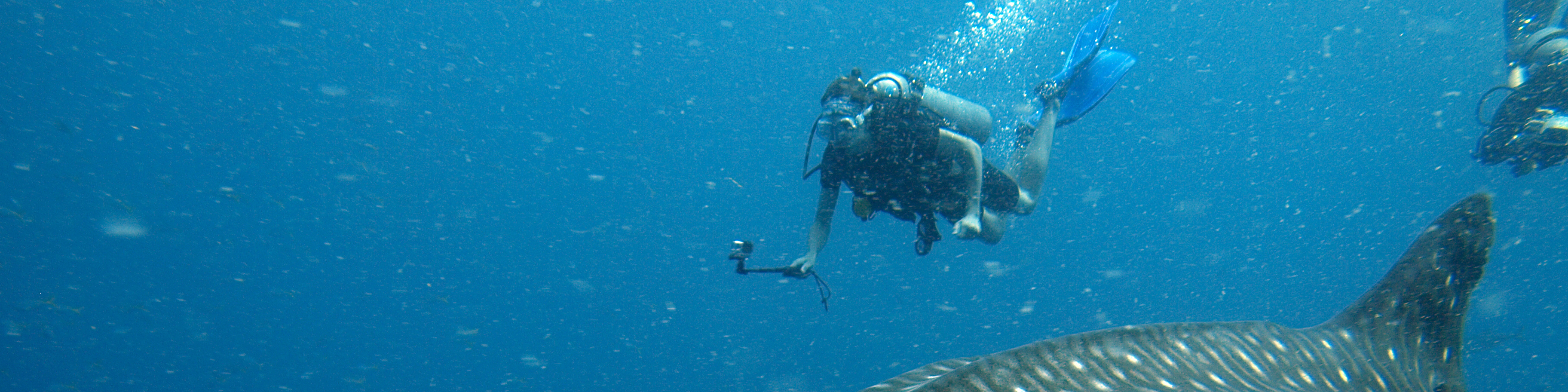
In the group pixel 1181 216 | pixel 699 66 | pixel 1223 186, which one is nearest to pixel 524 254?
pixel 699 66

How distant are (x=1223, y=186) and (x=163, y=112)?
330 feet

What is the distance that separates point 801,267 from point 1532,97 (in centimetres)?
657

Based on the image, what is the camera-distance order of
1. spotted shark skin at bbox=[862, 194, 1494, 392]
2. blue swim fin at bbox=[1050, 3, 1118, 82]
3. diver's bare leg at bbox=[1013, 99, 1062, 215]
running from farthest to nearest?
blue swim fin at bbox=[1050, 3, 1118, 82] < diver's bare leg at bbox=[1013, 99, 1062, 215] < spotted shark skin at bbox=[862, 194, 1494, 392]

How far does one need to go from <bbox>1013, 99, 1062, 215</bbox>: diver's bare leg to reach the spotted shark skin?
379cm

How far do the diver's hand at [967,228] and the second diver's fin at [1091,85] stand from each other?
2.87 m

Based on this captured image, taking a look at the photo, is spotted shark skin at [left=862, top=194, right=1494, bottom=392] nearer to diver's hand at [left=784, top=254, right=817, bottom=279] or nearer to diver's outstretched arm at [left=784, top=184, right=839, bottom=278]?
diver's hand at [left=784, top=254, right=817, bottom=279]

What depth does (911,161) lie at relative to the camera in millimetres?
4938

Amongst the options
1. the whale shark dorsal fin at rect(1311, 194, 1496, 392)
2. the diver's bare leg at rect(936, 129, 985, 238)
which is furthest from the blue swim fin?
the whale shark dorsal fin at rect(1311, 194, 1496, 392)

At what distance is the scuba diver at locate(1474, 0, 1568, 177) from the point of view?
5.06 meters

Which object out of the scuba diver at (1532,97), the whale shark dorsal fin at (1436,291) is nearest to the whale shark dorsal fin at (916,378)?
the whale shark dorsal fin at (1436,291)

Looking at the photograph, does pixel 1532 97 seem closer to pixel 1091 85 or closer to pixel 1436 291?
pixel 1091 85

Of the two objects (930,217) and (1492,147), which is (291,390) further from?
(1492,147)

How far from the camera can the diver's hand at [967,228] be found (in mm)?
4305

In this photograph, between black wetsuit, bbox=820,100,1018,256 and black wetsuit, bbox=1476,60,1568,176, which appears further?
black wetsuit, bbox=1476,60,1568,176
